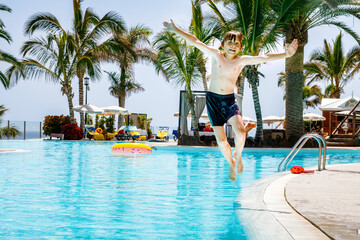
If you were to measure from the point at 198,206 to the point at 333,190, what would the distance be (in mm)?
1834

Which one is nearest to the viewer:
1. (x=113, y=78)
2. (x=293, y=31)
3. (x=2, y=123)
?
(x=293, y=31)

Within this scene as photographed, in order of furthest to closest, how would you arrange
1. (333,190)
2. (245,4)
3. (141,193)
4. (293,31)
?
(293,31), (245,4), (141,193), (333,190)

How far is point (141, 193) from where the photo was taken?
583cm

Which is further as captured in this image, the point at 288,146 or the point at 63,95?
the point at 63,95

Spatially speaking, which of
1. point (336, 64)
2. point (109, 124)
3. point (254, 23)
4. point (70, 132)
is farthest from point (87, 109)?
point (336, 64)

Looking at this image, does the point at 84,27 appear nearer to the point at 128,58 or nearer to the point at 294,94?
the point at 128,58

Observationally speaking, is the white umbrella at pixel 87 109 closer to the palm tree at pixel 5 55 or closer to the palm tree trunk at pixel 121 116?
the palm tree trunk at pixel 121 116

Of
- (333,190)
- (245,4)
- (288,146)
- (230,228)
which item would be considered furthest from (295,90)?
(230,228)

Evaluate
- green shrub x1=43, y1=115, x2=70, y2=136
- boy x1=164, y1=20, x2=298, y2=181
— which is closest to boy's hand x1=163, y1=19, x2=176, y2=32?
boy x1=164, y1=20, x2=298, y2=181

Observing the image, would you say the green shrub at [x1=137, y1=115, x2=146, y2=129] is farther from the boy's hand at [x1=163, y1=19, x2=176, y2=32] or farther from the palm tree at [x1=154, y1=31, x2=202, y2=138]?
the boy's hand at [x1=163, y1=19, x2=176, y2=32]

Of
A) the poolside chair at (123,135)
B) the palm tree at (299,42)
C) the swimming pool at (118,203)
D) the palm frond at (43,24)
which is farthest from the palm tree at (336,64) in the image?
the swimming pool at (118,203)

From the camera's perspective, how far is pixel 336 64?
2788cm

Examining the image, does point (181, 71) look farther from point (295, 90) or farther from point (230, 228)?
point (230, 228)

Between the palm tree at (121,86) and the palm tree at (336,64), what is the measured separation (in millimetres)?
13417
